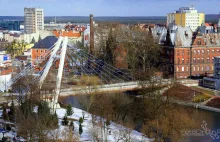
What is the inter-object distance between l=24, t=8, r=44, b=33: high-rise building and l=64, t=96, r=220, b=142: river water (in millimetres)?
76516

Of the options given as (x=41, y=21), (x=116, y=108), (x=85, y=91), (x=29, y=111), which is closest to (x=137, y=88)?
(x=85, y=91)

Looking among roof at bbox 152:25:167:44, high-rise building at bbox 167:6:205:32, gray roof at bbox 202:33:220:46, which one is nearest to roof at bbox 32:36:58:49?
roof at bbox 152:25:167:44

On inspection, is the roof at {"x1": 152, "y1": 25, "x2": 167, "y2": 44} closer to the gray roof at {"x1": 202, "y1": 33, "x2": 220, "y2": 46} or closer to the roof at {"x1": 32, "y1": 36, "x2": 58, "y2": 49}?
the gray roof at {"x1": 202, "y1": 33, "x2": 220, "y2": 46}

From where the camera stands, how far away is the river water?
886 inches

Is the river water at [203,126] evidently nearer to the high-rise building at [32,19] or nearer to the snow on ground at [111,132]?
the snow on ground at [111,132]

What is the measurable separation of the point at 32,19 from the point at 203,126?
87152mm

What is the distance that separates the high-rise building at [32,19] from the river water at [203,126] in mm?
76516

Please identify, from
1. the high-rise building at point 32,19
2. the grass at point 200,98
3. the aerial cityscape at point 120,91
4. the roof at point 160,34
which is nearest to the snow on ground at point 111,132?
the aerial cityscape at point 120,91

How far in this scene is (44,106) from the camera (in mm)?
22844

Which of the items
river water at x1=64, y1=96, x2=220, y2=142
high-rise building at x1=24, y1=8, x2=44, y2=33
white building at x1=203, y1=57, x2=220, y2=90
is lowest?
river water at x1=64, y1=96, x2=220, y2=142

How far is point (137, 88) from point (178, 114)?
1042cm

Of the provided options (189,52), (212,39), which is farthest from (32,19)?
(189,52)

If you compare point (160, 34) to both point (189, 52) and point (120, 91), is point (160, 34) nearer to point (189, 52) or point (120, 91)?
point (189, 52)

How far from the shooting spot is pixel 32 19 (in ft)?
357
